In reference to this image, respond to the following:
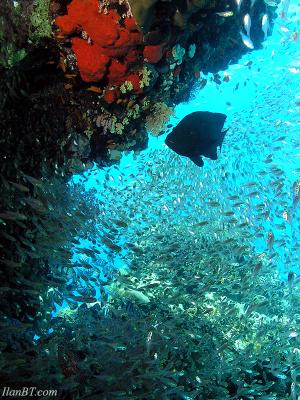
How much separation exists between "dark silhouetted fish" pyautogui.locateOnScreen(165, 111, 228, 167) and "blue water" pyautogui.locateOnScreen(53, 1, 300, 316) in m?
1.63

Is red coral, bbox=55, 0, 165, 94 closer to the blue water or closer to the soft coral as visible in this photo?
the soft coral

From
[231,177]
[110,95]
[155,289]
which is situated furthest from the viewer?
[231,177]

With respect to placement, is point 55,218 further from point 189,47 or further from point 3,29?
point 189,47

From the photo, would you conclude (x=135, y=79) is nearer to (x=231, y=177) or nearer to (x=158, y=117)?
(x=158, y=117)

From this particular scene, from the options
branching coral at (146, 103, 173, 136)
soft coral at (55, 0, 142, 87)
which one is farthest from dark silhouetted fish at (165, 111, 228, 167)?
soft coral at (55, 0, 142, 87)

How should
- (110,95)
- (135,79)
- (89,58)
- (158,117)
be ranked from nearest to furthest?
(89,58) → (135,79) → (110,95) → (158,117)

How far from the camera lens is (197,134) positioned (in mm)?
5945

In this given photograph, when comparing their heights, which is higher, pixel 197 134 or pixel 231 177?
pixel 231 177

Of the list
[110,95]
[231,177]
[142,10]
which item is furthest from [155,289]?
[142,10]

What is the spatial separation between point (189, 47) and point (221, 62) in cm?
272

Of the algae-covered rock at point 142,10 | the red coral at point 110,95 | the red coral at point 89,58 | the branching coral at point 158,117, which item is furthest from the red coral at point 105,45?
the branching coral at point 158,117

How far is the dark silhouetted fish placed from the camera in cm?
582

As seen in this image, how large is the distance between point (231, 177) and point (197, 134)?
5542mm

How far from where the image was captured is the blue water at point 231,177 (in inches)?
335
